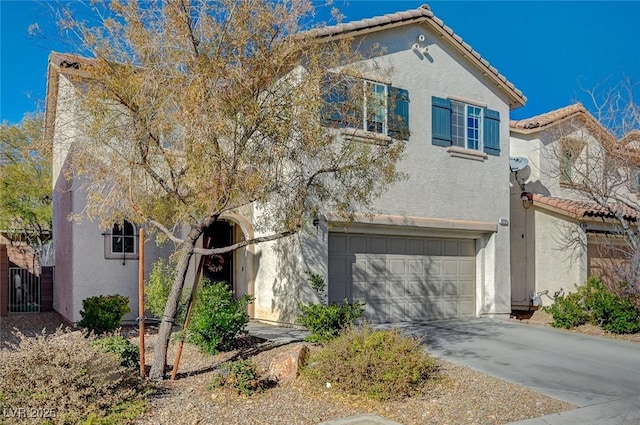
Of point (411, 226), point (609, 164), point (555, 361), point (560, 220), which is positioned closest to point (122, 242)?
point (411, 226)

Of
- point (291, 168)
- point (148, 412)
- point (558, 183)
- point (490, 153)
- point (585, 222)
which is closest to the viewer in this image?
point (148, 412)

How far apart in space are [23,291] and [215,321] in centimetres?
1095

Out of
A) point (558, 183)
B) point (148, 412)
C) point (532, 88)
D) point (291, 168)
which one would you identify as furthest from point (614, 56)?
point (148, 412)

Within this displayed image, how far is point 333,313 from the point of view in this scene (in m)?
9.82

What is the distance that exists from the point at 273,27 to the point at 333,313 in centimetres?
492

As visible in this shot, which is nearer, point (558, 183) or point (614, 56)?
point (614, 56)

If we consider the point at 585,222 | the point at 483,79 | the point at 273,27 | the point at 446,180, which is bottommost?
the point at 585,222

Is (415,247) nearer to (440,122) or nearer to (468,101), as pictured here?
(440,122)

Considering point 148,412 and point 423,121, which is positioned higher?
point 423,121

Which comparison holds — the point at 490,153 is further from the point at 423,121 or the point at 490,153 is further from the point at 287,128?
the point at 287,128

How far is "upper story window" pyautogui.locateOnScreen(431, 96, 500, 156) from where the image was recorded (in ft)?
47.5

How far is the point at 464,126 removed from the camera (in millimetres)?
15211

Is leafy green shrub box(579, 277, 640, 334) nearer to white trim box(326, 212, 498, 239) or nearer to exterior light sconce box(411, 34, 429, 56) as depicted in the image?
white trim box(326, 212, 498, 239)

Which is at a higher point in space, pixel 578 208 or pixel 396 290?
pixel 578 208
